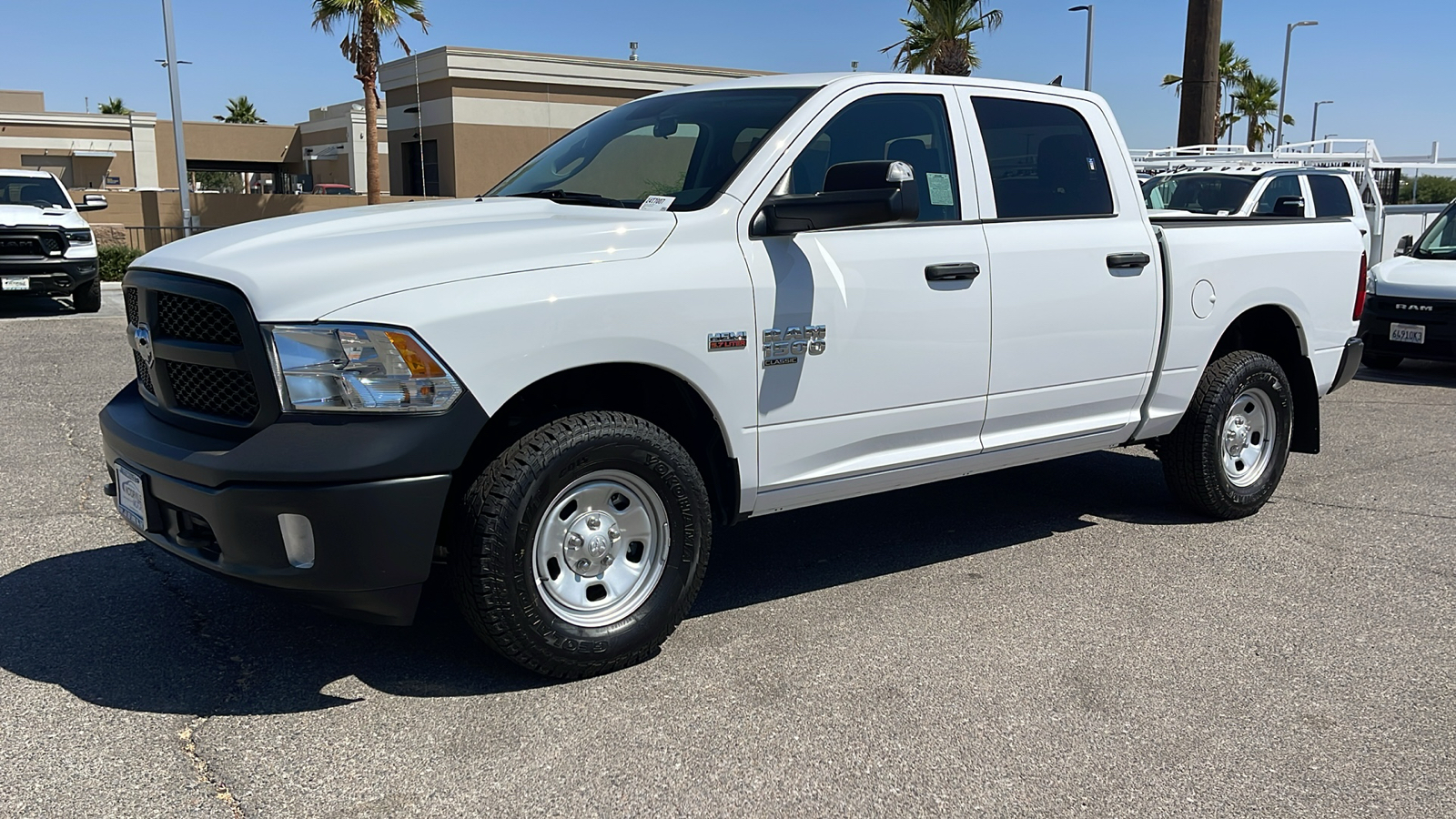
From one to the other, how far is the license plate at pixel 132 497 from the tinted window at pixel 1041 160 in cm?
324

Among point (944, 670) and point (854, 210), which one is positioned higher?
point (854, 210)

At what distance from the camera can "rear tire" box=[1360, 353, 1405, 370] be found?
1159 centimetres

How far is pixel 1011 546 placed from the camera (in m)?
5.48

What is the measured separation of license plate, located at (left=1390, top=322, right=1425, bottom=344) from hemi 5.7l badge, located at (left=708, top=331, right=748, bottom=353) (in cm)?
927

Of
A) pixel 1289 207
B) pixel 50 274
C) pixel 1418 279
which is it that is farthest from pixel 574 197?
pixel 50 274

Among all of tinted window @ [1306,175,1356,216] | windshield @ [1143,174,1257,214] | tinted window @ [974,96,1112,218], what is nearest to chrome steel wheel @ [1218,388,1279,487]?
tinted window @ [974,96,1112,218]

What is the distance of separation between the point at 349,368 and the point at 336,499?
364 mm

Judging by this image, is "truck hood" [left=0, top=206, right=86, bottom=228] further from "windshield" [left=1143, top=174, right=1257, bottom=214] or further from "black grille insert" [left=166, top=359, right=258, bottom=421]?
"windshield" [left=1143, top=174, right=1257, bottom=214]

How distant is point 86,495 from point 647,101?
3.49 metres

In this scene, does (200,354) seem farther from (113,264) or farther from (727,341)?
(113,264)

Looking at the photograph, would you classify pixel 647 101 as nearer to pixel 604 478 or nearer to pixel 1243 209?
pixel 604 478

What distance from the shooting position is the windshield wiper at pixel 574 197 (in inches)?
174

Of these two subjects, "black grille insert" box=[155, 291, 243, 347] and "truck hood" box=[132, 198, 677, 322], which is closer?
"truck hood" box=[132, 198, 677, 322]

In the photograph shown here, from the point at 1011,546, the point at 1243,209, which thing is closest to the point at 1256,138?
the point at 1243,209
